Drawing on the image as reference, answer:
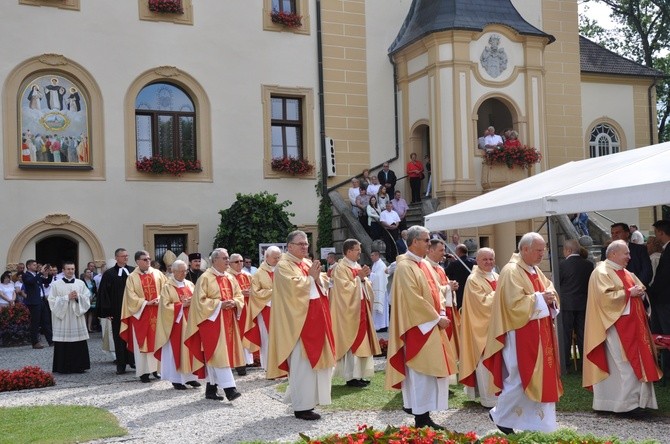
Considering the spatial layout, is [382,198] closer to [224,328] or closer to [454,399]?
[224,328]

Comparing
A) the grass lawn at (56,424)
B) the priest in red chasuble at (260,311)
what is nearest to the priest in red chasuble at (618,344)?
the priest in red chasuble at (260,311)

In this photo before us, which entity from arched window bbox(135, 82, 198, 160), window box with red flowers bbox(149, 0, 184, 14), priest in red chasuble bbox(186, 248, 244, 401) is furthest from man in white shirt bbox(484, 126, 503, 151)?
priest in red chasuble bbox(186, 248, 244, 401)

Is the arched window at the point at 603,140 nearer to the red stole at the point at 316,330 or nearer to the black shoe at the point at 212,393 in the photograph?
the black shoe at the point at 212,393

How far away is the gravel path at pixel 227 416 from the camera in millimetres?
8438

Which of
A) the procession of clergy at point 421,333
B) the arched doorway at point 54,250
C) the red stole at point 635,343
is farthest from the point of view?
the arched doorway at point 54,250

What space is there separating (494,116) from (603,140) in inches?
180

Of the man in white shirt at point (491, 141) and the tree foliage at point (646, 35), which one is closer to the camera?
the man in white shirt at point (491, 141)

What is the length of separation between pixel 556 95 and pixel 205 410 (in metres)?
17.7

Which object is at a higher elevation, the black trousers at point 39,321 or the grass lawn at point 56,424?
the black trousers at point 39,321

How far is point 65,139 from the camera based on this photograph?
19.8 m

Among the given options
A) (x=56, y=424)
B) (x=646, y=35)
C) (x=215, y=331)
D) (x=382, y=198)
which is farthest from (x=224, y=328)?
(x=646, y=35)

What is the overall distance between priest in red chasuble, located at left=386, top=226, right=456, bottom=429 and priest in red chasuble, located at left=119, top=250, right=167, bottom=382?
5.48 meters

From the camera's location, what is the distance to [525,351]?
782 centimetres

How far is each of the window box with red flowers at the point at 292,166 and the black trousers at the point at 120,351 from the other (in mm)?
8318
